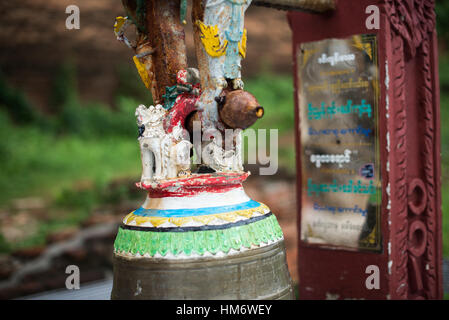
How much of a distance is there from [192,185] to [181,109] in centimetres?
33

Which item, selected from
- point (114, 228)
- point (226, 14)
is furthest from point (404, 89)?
point (114, 228)

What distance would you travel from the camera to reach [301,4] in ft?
9.00

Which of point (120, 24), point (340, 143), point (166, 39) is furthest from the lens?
point (340, 143)

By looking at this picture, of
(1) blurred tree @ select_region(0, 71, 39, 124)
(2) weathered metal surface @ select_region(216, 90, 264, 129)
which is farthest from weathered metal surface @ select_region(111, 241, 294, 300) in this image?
(1) blurred tree @ select_region(0, 71, 39, 124)

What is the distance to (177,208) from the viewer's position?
5.83 ft

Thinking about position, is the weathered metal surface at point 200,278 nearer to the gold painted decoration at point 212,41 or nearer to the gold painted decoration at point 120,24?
the gold painted decoration at point 212,41

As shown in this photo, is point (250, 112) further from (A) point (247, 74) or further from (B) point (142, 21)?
(A) point (247, 74)

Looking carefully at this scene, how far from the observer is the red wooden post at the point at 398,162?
8.87 feet

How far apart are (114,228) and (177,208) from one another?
3.90 meters

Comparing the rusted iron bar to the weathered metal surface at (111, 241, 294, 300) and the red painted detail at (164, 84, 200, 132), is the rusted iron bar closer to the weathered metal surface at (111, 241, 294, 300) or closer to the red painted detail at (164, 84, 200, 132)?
the red painted detail at (164, 84, 200, 132)

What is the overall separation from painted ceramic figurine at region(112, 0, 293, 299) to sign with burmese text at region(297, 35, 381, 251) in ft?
3.56

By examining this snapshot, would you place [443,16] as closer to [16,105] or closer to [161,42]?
[16,105]

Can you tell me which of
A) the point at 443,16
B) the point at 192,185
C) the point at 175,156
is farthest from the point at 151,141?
the point at 443,16
